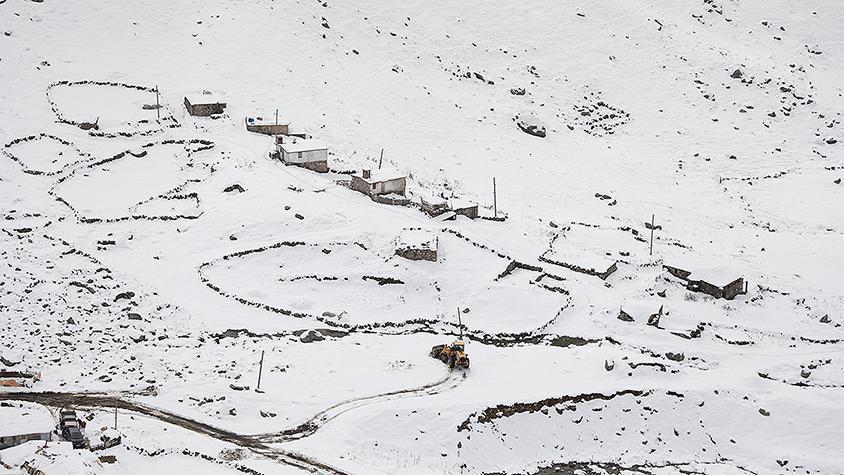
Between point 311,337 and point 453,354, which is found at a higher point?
point 453,354

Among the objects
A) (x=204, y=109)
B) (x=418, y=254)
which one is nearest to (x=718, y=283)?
(x=418, y=254)

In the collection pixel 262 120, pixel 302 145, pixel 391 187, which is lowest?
pixel 391 187

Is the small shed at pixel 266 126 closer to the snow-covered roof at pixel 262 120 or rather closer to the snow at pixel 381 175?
the snow-covered roof at pixel 262 120

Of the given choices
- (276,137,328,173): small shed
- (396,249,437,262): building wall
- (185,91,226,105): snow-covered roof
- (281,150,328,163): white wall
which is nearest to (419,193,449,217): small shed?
(396,249,437,262): building wall

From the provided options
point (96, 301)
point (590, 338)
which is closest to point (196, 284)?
point (96, 301)

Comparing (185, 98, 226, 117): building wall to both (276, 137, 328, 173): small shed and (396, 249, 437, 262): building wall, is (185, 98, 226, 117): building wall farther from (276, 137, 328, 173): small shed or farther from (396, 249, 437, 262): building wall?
(396, 249, 437, 262): building wall

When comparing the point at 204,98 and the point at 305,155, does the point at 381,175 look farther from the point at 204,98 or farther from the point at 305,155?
the point at 204,98

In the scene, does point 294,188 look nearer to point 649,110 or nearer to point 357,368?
point 357,368
